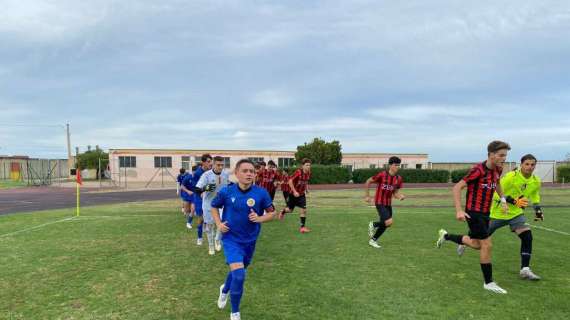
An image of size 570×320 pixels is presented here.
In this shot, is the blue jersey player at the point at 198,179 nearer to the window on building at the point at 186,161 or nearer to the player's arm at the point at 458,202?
the player's arm at the point at 458,202

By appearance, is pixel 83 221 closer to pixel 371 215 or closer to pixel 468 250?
pixel 371 215

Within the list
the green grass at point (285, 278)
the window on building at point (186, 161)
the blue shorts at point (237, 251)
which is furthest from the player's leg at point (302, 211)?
the window on building at point (186, 161)

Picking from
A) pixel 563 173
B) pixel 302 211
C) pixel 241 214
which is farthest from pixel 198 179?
pixel 563 173

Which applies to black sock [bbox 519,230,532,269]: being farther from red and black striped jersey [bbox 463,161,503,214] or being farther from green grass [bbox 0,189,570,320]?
red and black striped jersey [bbox 463,161,503,214]

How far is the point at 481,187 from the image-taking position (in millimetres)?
5719

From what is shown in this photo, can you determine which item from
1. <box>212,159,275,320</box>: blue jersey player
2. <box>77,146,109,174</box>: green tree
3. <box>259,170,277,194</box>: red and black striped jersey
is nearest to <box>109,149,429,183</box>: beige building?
<box>77,146,109,174</box>: green tree

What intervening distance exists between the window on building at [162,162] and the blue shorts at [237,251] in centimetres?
5030

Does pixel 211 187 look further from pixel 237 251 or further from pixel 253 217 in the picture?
pixel 253 217

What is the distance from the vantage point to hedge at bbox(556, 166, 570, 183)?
152 ft

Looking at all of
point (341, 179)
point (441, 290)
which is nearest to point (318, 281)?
point (441, 290)

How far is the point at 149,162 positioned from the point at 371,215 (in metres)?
43.4

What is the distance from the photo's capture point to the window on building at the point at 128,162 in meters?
51.4

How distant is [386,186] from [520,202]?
9.05 feet

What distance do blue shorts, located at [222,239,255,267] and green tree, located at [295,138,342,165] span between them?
169 ft
